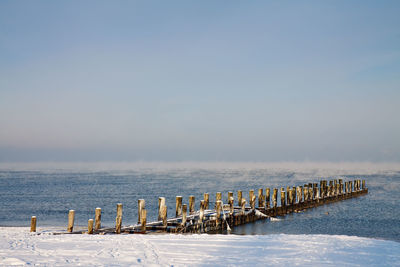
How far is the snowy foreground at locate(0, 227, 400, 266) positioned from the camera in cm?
1005

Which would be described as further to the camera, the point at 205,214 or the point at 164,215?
the point at 205,214

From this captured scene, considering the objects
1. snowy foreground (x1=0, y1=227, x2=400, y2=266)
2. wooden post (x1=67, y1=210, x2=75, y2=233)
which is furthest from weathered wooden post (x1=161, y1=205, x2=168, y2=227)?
snowy foreground (x1=0, y1=227, x2=400, y2=266)

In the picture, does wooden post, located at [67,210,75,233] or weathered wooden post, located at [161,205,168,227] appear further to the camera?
weathered wooden post, located at [161,205,168,227]

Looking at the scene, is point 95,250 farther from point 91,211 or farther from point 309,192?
point 309,192

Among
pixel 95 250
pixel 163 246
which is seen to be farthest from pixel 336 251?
pixel 95 250

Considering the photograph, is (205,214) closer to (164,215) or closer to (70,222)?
(164,215)

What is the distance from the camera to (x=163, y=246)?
11.9 m

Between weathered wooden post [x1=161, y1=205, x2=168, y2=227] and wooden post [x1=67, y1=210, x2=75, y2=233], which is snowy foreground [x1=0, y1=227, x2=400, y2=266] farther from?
weathered wooden post [x1=161, y1=205, x2=168, y2=227]

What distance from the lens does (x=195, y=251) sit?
11203 mm

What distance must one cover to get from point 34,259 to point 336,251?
7986 mm

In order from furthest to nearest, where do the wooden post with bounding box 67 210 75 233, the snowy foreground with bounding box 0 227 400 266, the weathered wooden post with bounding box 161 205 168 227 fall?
1. the weathered wooden post with bounding box 161 205 168 227
2. the wooden post with bounding box 67 210 75 233
3. the snowy foreground with bounding box 0 227 400 266

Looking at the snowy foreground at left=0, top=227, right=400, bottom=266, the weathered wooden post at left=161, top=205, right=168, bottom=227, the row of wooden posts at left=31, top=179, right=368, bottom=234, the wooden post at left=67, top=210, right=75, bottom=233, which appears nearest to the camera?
the snowy foreground at left=0, top=227, right=400, bottom=266

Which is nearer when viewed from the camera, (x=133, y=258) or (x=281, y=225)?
(x=133, y=258)

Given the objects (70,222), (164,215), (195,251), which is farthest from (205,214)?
(195,251)
